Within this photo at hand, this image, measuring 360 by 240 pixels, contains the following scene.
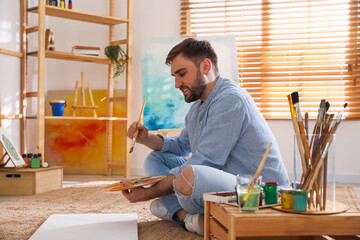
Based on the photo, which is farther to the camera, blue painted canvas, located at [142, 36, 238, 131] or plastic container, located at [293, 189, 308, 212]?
blue painted canvas, located at [142, 36, 238, 131]

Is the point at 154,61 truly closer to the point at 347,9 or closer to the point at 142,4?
the point at 142,4

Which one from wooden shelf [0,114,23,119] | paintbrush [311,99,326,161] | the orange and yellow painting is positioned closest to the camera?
paintbrush [311,99,326,161]

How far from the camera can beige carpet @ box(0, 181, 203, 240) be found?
1782 millimetres

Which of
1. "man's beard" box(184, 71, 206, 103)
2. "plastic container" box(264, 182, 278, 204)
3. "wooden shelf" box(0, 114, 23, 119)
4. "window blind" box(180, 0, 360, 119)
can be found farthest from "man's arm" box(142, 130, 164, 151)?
"window blind" box(180, 0, 360, 119)

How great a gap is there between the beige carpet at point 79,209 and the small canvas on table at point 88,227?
5cm

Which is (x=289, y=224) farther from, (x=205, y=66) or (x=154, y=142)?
(x=154, y=142)

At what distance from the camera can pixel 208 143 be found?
1.58 metres

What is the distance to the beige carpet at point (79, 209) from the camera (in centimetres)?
179

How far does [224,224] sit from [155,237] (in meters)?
0.60

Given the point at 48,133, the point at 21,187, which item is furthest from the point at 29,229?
the point at 48,133

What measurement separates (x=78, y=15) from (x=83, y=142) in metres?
1.21

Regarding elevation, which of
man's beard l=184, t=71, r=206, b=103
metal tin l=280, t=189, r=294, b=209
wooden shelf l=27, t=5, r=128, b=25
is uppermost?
wooden shelf l=27, t=5, r=128, b=25

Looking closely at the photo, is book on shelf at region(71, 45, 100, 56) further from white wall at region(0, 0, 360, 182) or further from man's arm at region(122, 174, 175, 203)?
man's arm at region(122, 174, 175, 203)

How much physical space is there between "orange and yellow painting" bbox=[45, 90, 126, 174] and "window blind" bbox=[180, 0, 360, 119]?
1124 mm
